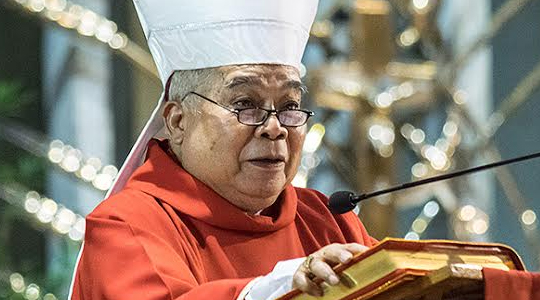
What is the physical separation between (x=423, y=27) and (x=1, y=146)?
1388mm

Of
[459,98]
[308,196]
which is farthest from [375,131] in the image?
[308,196]

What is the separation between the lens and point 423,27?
5.84 m

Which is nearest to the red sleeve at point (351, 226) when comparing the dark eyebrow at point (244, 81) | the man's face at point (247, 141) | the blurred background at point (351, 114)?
the man's face at point (247, 141)

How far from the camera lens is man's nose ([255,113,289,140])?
340 centimetres

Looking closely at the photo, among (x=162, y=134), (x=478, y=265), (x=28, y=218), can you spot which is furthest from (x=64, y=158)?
(x=478, y=265)

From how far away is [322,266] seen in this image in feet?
9.80

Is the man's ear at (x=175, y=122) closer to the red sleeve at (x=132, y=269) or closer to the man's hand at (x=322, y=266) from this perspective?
the red sleeve at (x=132, y=269)

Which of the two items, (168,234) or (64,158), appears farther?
(64,158)

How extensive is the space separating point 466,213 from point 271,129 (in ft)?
8.22

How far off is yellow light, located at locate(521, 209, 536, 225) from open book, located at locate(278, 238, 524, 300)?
3.01 m

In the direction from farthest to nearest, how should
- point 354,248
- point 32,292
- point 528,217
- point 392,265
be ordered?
point 528,217
point 32,292
point 354,248
point 392,265

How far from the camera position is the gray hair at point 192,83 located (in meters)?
3.49

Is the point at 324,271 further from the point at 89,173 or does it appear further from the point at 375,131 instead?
the point at 89,173

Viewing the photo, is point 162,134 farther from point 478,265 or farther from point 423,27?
point 423,27
